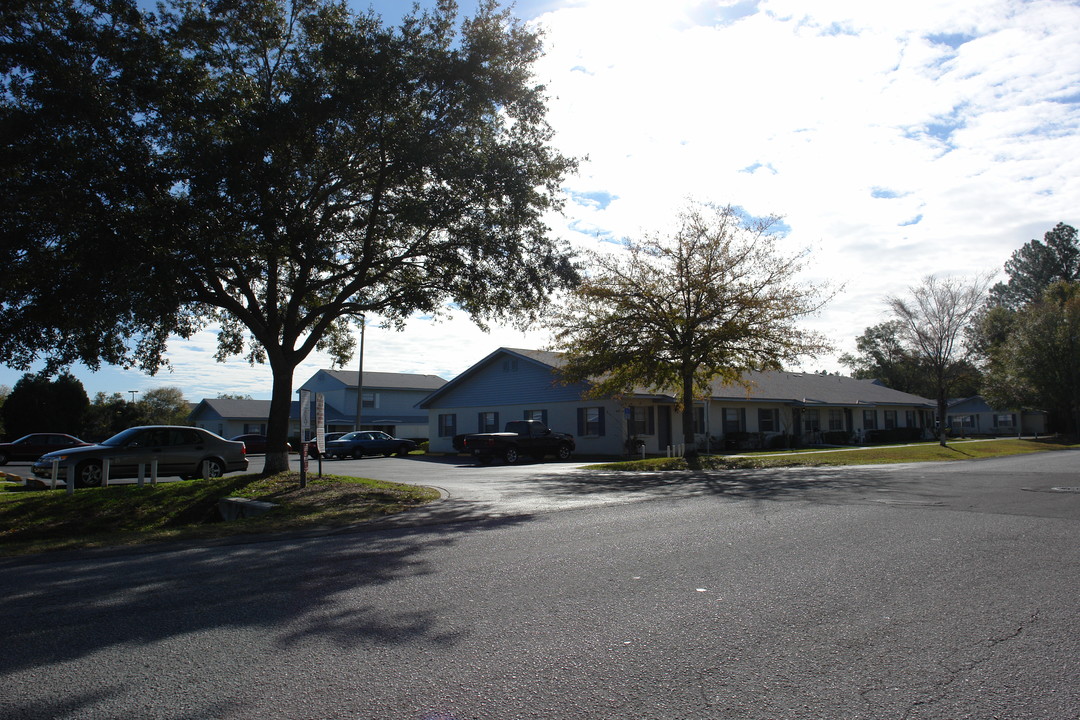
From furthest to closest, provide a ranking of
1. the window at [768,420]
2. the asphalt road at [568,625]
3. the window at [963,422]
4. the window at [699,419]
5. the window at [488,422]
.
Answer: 1. the window at [963,422]
2. the window at [768,420]
3. the window at [488,422]
4. the window at [699,419]
5. the asphalt road at [568,625]

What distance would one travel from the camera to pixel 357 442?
37844 mm

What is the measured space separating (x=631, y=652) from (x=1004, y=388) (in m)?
57.4

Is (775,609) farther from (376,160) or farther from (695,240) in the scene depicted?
(695,240)

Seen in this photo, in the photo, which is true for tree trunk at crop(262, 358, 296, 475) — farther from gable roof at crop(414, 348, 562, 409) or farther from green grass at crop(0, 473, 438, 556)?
gable roof at crop(414, 348, 562, 409)

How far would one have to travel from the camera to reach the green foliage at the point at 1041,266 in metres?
82.3

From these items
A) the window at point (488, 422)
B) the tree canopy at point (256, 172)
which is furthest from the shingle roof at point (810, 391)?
the tree canopy at point (256, 172)

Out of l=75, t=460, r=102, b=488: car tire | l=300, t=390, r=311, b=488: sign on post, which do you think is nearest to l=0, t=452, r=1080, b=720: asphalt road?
l=300, t=390, r=311, b=488: sign on post

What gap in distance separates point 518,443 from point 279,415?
12.6 meters

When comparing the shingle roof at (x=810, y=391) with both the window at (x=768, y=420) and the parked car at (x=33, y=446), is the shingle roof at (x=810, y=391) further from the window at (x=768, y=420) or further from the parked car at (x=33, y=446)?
the parked car at (x=33, y=446)

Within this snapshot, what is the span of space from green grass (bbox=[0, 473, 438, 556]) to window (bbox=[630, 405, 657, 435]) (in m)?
18.6

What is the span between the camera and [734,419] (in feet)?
129

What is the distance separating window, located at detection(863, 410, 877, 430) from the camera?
161 feet

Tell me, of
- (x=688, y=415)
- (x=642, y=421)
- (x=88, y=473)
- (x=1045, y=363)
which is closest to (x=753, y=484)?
(x=688, y=415)

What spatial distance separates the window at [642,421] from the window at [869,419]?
20393 mm
